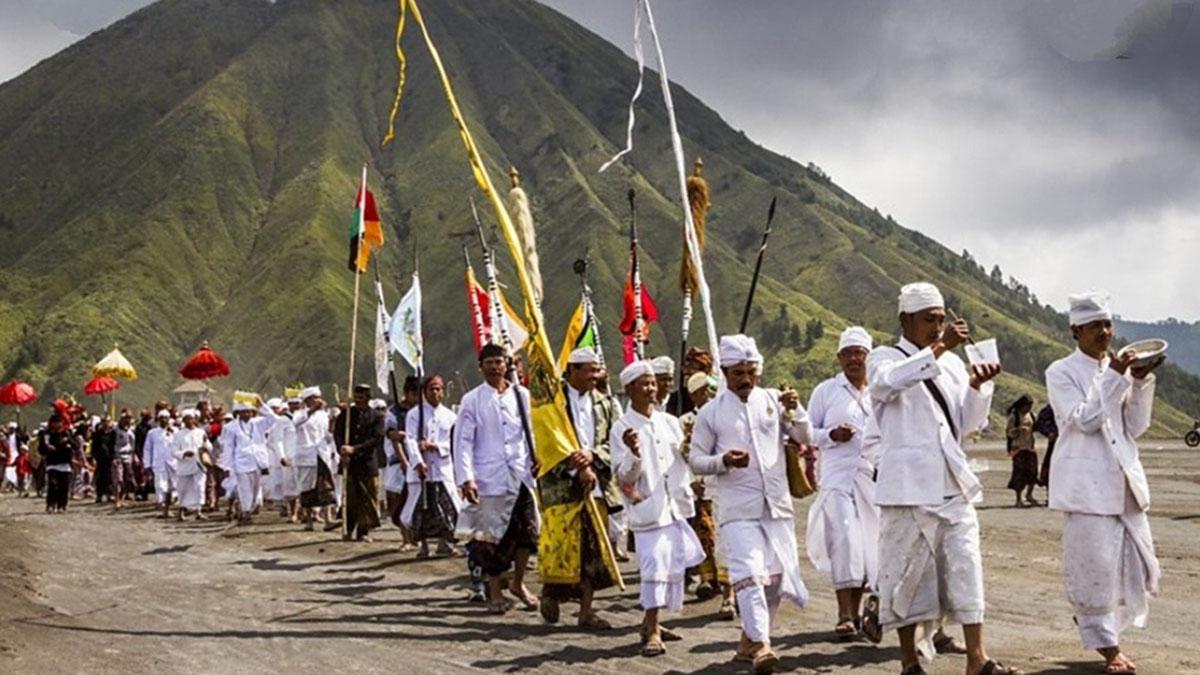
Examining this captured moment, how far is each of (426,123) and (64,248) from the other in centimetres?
Answer: 4690

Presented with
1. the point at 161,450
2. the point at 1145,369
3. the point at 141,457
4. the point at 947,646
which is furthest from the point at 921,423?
the point at 141,457

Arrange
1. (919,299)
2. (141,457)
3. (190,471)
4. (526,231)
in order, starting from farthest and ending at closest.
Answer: (141,457) → (190,471) → (526,231) → (919,299)

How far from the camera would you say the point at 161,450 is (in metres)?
26.1

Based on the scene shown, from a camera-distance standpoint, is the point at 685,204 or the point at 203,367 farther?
the point at 203,367

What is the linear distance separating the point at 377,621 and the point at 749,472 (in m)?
3.89

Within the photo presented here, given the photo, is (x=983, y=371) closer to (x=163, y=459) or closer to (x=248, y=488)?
(x=248, y=488)

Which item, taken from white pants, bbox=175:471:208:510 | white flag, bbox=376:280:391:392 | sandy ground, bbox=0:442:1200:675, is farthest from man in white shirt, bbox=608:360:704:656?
white pants, bbox=175:471:208:510

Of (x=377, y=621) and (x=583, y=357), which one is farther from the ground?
(x=583, y=357)

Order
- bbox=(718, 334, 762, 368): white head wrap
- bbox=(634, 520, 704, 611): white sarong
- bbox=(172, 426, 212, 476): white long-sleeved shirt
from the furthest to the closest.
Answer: bbox=(172, 426, 212, 476): white long-sleeved shirt
bbox=(634, 520, 704, 611): white sarong
bbox=(718, 334, 762, 368): white head wrap

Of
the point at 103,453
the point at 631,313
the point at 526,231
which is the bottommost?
the point at 103,453

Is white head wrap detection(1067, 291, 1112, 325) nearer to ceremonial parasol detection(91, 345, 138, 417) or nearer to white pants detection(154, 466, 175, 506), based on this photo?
white pants detection(154, 466, 175, 506)

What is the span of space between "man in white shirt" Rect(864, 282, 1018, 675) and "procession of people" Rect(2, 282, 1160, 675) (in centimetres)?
1

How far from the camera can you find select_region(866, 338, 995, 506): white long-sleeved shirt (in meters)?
7.10

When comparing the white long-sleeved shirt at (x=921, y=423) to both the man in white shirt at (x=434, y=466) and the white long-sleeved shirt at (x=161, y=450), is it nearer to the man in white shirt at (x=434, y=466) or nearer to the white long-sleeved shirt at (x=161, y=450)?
the man in white shirt at (x=434, y=466)
